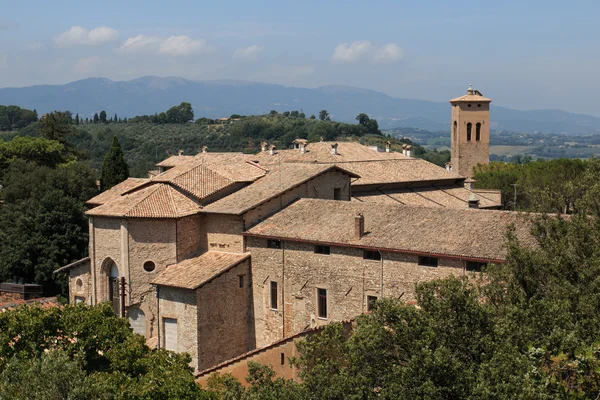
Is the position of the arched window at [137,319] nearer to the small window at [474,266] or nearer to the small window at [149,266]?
the small window at [149,266]

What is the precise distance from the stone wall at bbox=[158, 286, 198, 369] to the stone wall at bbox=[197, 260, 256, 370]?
210mm

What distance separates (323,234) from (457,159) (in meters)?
48.9

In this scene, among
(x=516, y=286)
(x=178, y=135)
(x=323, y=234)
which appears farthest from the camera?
(x=178, y=135)

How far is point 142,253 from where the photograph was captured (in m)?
31.7

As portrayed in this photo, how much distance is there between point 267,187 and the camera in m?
34.0

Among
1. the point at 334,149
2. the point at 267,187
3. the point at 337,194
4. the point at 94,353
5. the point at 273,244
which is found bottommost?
the point at 94,353

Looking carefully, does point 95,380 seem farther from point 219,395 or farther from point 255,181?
point 255,181

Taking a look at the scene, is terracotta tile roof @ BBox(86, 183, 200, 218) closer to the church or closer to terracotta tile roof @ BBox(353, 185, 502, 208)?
the church

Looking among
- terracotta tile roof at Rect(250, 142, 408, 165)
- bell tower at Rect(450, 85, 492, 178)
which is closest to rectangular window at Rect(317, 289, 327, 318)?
terracotta tile roof at Rect(250, 142, 408, 165)

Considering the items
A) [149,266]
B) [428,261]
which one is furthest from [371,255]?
[149,266]

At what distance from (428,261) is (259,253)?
25.7 feet

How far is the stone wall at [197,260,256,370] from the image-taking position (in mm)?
29297

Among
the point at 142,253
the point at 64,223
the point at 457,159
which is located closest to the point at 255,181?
the point at 142,253

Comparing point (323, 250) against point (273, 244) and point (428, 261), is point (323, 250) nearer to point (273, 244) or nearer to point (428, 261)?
point (273, 244)
